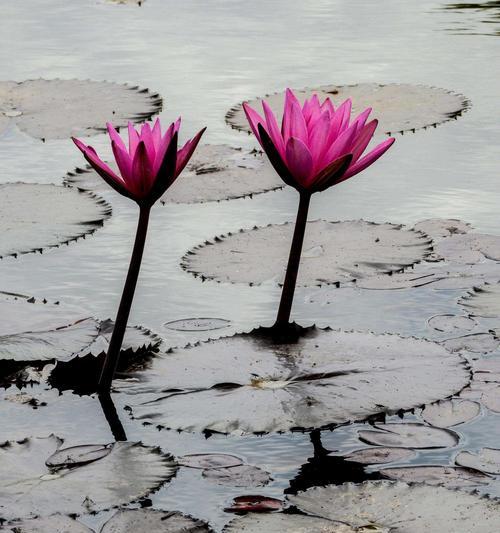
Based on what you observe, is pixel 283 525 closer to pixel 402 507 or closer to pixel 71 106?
pixel 402 507

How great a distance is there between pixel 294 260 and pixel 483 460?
57 cm

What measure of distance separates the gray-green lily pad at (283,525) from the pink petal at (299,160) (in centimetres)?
72

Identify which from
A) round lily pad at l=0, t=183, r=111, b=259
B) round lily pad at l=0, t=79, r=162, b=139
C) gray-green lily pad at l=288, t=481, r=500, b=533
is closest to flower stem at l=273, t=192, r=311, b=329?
gray-green lily pad at l=288, t=481, r=500, b=533

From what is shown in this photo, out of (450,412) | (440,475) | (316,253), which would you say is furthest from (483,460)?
(316,253)

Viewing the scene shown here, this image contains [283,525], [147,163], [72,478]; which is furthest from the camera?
[147,163]

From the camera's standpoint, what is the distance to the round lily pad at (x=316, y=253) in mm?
2906

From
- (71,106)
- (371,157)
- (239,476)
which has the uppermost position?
(371,157)

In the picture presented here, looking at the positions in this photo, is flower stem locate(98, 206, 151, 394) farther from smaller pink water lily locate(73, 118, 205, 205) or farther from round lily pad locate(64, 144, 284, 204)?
round lily pad locate(64, 144, 284, 204)

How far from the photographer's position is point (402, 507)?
1.78 meters

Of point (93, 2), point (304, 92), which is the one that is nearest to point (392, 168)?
point (304, 92)

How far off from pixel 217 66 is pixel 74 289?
97.3 inches

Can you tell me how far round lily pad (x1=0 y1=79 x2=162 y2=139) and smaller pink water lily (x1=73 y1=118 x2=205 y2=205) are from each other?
6.64 feet

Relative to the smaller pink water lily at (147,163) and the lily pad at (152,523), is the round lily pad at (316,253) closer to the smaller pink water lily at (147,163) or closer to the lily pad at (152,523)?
the smaller pink water lily at (147,163)

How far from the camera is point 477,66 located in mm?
5152
